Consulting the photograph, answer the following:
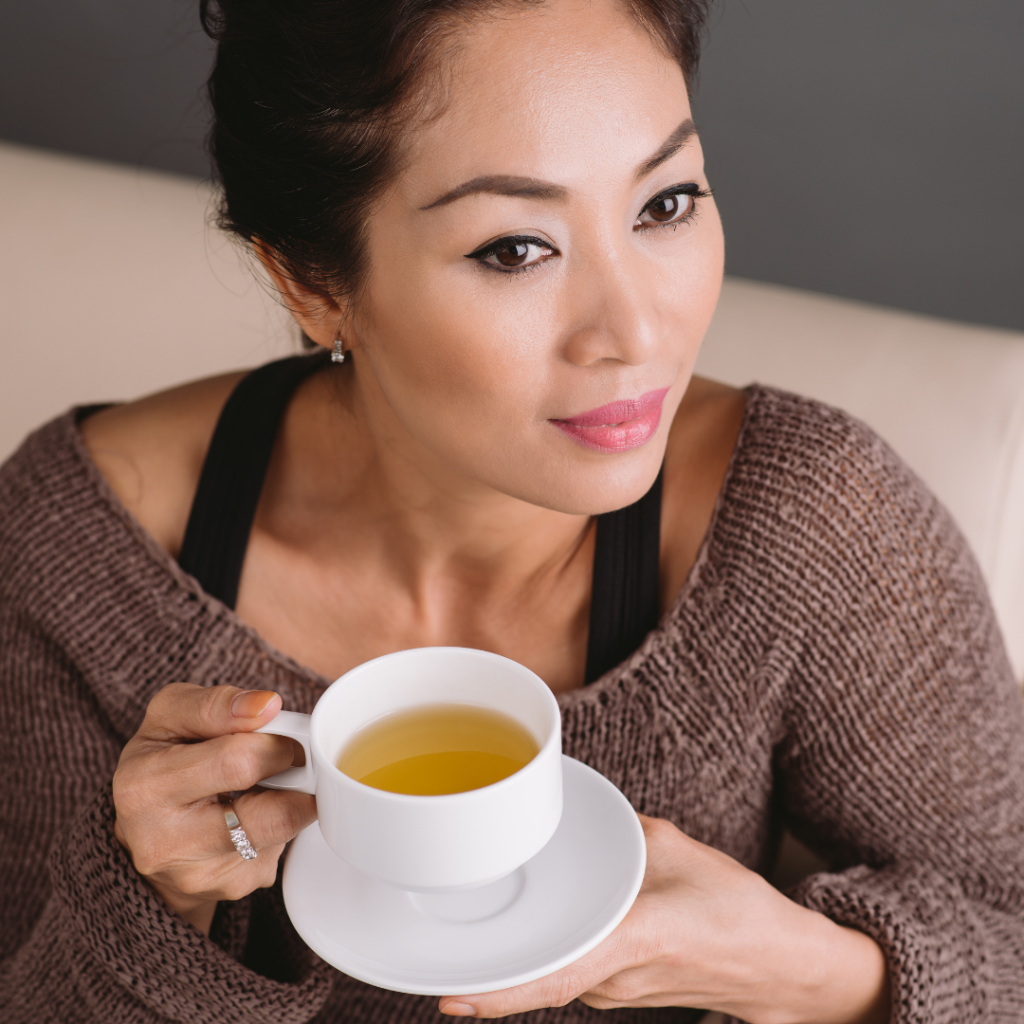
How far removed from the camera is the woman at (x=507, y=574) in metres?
0.87

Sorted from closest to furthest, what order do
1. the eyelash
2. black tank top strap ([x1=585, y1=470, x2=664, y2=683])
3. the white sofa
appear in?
the eyelash, black tank top strap ([x1=585, y1=470, x2=664, y2=683]), the white sofa

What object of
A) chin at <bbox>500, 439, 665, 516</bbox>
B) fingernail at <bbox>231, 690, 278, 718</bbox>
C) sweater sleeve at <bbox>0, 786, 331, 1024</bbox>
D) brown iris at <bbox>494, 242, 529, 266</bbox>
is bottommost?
sweater sleeve at <bbox>0, 786, 331, 1024</bbox>

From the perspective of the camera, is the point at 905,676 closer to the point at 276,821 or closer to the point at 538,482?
the point at 538,482

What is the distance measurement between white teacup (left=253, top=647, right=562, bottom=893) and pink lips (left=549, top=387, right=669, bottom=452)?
266mm

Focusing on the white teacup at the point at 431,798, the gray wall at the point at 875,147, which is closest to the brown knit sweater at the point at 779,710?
the white teacup at the point at 431,798

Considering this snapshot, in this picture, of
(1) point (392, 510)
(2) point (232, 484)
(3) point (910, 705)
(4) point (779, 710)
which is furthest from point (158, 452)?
(3) point (910, 705)

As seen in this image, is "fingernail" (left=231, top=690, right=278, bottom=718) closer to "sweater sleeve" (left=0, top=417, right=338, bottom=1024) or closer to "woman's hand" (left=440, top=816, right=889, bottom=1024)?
"woman's hand" (left=440, top=816, right=889, bottom=1024)

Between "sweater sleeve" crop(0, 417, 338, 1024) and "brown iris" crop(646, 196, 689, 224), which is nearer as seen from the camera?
"brown iris" crop(646, 196, 689, 224)

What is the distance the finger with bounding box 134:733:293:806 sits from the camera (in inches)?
29.0

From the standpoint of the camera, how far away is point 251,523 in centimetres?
128

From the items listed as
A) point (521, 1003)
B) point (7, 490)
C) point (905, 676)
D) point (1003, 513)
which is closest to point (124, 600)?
point (7, 490)

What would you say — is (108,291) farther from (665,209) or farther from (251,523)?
(665,209)

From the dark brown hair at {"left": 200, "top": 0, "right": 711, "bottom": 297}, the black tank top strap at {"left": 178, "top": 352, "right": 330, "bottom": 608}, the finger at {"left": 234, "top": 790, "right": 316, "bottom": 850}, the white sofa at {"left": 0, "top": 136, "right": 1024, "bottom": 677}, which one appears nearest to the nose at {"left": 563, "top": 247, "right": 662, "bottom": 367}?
the dark brown hair at {"left": 200, "top": 0, "right": 711, "bottom": 297}

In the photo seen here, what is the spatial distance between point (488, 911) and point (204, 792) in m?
0.23
